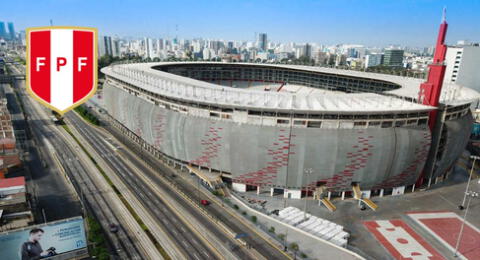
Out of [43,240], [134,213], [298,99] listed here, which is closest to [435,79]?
[298,99]

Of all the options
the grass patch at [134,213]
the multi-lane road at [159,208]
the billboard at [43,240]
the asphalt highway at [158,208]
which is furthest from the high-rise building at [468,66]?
the billboard at [43,240]

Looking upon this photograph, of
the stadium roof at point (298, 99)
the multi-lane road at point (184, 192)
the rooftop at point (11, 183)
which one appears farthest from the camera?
the stadium roof at point (298, 99)

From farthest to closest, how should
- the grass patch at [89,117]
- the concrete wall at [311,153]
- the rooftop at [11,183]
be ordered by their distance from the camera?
1. the grass patch at [89,117]
2. the concrete wall at [311,153]
3. the rooftop at [11,183]

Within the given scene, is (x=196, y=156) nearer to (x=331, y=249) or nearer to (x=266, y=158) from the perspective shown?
(x=266, y=158)

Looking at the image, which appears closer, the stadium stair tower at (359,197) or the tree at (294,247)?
the tree at (294,247)

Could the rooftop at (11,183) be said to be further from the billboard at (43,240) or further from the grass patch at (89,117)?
the grass patch at (89,117)

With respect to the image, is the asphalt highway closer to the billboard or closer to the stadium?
the stadium
